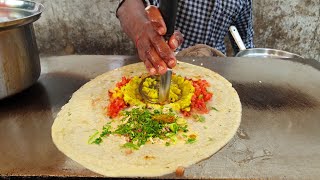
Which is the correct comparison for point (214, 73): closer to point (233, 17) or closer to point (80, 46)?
point (233, 17)

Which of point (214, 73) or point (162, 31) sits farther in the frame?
point (214, 73)

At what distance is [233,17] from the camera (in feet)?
9.87

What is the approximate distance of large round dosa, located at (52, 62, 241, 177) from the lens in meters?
1.38

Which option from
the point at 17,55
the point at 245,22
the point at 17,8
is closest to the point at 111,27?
the point at 245,22

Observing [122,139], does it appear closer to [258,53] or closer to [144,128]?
[144,128]

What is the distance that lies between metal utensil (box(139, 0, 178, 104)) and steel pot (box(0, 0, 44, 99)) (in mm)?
679

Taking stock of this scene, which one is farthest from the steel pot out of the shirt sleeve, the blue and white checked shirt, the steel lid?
the shirt sleeve

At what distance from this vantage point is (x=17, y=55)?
5.73ft

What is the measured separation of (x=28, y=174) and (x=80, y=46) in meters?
3.04

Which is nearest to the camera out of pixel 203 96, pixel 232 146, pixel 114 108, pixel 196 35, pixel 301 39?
pixel 232 146

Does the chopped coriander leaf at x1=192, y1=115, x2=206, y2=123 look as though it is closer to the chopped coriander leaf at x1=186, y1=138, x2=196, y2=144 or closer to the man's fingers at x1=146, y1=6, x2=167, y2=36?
the chopped coriander leaf at x1=186, y1=138, x2=196, y2=144

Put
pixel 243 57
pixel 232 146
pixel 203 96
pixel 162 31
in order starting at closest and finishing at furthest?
pixel 232 146 < pixel 162 31 < pixel 203 96 < pixel 243 57

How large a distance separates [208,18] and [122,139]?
173 centimetres

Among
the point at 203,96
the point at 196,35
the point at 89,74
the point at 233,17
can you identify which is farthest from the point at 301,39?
the point at 89,74
